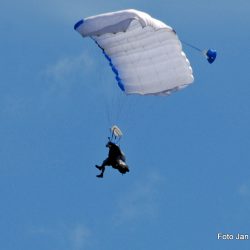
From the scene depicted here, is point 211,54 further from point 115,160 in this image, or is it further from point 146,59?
point 115,160

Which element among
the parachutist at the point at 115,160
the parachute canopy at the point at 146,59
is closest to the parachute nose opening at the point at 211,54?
the parachute canopy at the point at 146,59

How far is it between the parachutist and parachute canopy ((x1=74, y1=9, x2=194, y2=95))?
9.79 feet

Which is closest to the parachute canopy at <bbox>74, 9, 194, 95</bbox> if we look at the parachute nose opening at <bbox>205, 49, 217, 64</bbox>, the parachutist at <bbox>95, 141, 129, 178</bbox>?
the parachute nose opening at <bbox>205, 49, 217, 64</bbox>

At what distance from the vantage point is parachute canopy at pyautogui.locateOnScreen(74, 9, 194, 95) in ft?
181

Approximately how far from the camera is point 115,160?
55.2 meters

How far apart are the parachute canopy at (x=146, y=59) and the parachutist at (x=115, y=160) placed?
299 cm

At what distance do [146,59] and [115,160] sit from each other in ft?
15.7

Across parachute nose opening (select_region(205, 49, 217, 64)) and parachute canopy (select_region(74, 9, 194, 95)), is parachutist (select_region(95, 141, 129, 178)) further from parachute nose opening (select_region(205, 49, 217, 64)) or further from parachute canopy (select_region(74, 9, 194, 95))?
parachute nose opening (select_region(205, 49, 217, 64))

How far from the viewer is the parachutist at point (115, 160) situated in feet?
180

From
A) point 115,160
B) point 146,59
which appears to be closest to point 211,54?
point 146,59

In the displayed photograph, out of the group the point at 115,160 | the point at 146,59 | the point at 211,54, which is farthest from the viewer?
the point at 146,59

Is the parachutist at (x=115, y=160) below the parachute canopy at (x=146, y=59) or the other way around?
below

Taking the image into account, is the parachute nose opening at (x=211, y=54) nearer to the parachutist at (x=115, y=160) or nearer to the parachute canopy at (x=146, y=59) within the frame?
the parachute canopy at (x=146, y=59)

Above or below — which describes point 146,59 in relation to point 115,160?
above
